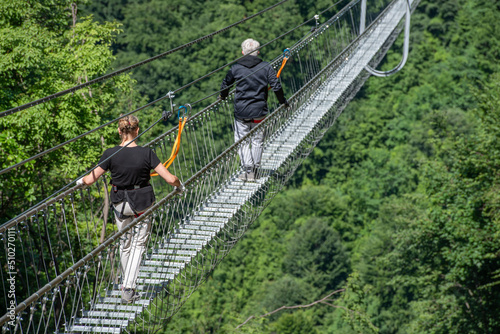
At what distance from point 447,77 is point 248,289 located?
19163mm

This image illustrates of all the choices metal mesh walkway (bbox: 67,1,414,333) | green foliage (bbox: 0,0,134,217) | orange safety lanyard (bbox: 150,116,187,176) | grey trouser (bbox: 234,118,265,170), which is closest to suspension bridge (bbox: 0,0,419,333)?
metal mesh walkway (bbox: 67,1,414,333)

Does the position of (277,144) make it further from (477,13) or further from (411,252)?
(477,13)

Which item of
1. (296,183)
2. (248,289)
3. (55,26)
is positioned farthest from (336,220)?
(55,26)

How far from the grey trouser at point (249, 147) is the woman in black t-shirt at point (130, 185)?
1819 mm

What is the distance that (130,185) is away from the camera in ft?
15.6

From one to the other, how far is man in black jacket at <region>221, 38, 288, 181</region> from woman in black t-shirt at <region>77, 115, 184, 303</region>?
72.2 inches

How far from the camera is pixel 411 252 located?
17984mm

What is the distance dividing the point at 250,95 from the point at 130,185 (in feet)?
7.72

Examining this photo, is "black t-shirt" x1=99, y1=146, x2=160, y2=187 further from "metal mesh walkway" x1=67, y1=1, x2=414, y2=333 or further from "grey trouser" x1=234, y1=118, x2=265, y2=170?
"grey trouser" x1=234, y1=118, x2=265, y2=170

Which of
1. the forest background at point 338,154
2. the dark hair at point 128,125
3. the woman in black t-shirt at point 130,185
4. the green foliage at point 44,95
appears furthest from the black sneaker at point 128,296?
the forest background at point 338,154

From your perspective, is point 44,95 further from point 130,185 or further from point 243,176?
point 130,185

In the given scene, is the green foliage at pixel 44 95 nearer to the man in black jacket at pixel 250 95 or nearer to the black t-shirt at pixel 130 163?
the man in black jacket at pixel 250 95

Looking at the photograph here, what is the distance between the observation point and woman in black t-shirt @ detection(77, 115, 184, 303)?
4.67m

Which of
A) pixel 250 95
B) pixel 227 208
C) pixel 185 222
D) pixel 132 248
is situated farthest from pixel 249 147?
pixel 132 248
